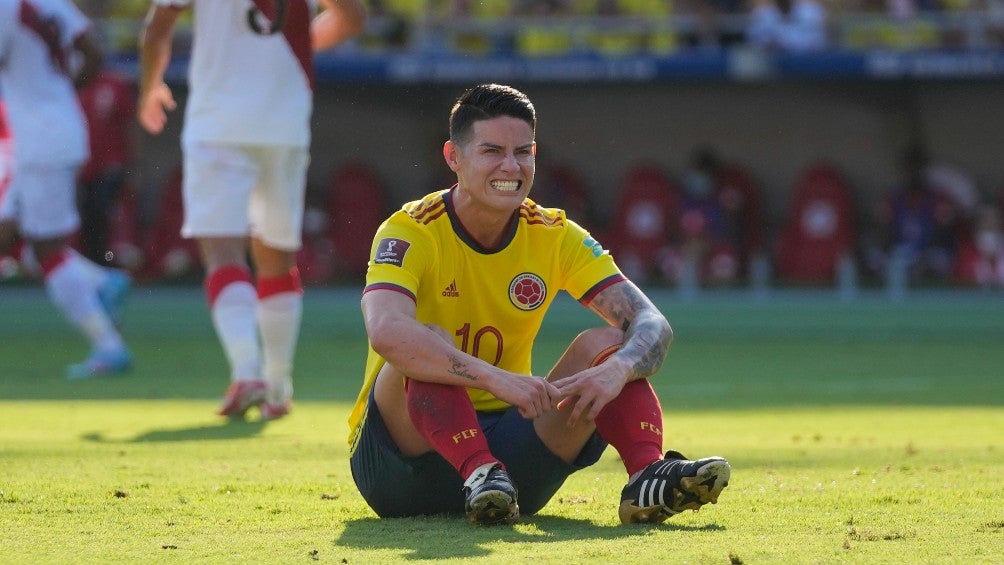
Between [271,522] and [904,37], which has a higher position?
[904,37]

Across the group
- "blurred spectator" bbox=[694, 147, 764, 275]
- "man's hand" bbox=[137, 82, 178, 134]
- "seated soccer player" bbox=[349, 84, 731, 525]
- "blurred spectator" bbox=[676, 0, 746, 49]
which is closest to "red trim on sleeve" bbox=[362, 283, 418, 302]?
"seated soccer player" bbox=[349, 84, 731, 525]

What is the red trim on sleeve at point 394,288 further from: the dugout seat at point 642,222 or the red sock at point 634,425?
the dugout seat at point 642,222

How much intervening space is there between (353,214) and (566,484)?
42.1 ft

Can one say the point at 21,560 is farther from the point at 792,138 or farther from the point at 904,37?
the point at 792,138

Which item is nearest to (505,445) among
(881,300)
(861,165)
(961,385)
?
(961,385)

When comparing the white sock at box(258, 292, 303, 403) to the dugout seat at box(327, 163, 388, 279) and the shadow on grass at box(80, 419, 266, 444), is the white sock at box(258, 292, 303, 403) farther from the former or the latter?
the dugout seat at box(327, 163, 388, 279)

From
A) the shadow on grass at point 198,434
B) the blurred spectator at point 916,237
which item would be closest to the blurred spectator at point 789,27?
the blurred spectator at point 916,237

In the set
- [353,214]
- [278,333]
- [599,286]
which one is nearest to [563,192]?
[353,214]

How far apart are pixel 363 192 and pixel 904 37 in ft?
19.6

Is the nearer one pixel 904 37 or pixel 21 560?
pixel 21 560

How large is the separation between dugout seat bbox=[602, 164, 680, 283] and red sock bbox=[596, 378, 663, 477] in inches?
499

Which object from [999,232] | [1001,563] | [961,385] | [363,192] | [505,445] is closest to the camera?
[1001,563]

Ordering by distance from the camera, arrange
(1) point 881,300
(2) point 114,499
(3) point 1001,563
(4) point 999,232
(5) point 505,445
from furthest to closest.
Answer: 1. (4) point 999,232
2. (1) point 881,300
3. (2) point 114,499
4. (5) point 505,445
5. (3) point 1001,563

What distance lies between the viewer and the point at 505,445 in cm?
453
